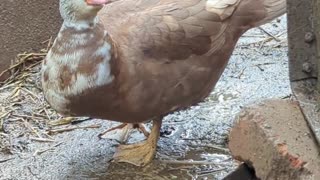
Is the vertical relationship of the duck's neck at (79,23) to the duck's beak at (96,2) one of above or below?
below

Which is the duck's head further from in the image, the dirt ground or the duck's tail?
the duck's tail

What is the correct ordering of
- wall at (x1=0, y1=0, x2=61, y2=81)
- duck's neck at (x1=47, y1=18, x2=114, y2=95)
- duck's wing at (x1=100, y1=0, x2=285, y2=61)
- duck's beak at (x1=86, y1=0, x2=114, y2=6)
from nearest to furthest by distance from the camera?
duck's beak at (x1=86, y1=0, x2=114, y2=6) → duck's neck at (x1=47, y1=18, x2=114, y2=95) → duck's wing at (x1=100, y1=0, x2=285, y2=61) → wall at (x1=0, y1=0, x2=61, y2=81)

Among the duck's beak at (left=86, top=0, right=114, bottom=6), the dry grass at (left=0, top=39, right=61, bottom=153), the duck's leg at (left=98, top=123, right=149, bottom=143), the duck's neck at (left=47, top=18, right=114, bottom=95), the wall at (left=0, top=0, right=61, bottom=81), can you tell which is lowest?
the duck's leg at (left=98, top=123, right=149, bottom=143)

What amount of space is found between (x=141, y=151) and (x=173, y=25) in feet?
2.07

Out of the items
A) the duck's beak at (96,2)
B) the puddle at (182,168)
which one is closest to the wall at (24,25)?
the puddle at (182,168)

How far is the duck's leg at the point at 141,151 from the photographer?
3.79 meters

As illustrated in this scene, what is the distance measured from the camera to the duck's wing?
3568 mm

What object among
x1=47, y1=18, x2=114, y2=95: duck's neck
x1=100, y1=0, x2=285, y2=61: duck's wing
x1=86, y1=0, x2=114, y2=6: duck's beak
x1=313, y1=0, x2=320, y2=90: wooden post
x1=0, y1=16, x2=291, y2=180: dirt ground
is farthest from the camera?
x1=0, y1=16, x2=291, y2=180: dirt ground

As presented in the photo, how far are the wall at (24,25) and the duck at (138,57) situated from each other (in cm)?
127

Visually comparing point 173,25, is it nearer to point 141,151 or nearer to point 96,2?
point 96,2

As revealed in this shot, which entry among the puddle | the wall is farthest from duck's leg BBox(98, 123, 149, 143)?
the wall

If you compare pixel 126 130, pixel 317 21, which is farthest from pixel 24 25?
pixel 317 21

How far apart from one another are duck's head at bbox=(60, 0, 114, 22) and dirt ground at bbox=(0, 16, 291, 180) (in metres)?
0.72

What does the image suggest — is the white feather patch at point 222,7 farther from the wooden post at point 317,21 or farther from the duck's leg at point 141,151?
the wooden post at point 317,21
